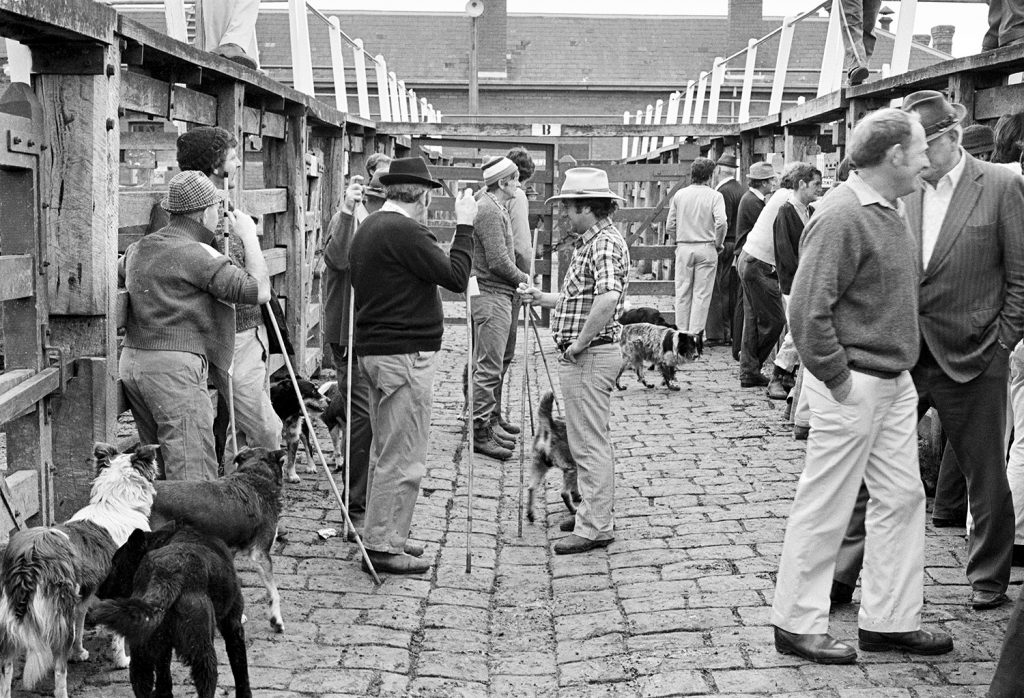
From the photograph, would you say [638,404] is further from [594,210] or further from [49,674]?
[49,674]

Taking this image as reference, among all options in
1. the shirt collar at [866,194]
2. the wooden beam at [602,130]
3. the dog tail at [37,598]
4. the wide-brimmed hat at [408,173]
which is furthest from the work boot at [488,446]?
the wooden beam at [602,130]

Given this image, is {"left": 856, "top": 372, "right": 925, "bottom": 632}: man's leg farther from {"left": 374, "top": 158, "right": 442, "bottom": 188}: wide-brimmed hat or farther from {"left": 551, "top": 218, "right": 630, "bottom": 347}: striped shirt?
{"left": 374, "top": 158, "right": 442, "bottom": 188}: wide-brimmed hat

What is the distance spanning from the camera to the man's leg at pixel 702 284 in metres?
14.4

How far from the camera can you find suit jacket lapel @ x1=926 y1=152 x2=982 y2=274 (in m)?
5.55

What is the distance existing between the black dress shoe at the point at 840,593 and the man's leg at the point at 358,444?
286 cm

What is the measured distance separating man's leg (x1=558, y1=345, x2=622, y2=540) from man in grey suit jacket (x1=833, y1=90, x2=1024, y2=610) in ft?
5.83

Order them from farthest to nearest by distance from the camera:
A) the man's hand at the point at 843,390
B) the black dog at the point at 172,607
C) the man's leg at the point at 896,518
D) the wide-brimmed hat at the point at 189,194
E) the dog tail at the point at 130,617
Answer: the wide-brimmed hat at the point at 189,194
the man's leg at the point at 896,518
the man's hand at the point at 843,390
the black dog at the point at 172,607
the dog tail at the point at 130,617

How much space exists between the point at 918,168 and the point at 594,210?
2.36 m

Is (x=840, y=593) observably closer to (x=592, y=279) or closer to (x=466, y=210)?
(x=592, y=279)

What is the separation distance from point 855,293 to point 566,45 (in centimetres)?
4724

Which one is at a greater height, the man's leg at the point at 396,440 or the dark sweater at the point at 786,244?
the dark sweater at the point at 786,244

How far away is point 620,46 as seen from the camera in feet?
166

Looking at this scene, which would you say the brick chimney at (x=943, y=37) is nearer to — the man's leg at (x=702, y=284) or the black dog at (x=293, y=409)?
the man's leg at (x=702, y=284)

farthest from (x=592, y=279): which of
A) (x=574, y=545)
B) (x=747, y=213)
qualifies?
(x=747, y=213)
